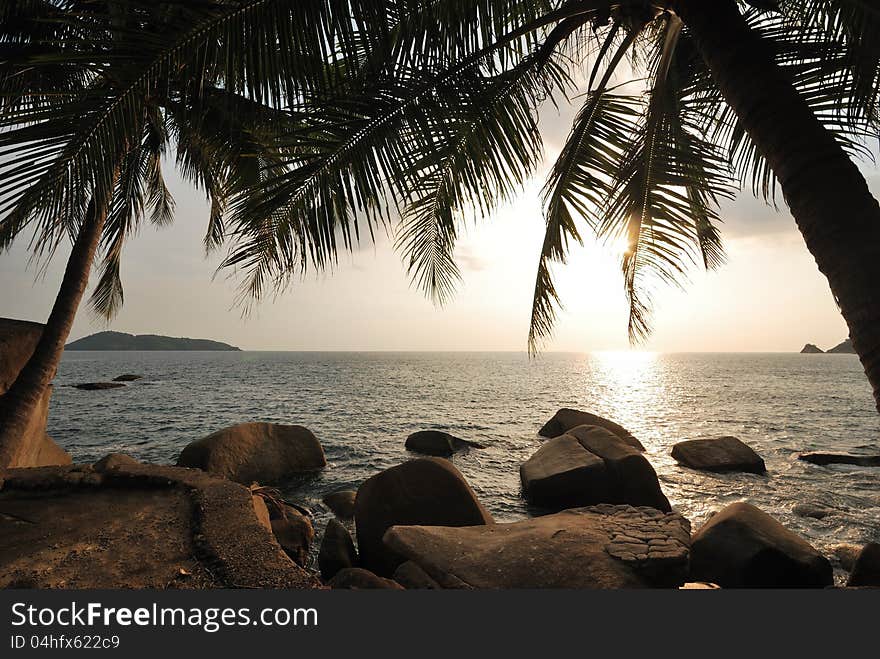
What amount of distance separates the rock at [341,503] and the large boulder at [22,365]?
4826 millimetres

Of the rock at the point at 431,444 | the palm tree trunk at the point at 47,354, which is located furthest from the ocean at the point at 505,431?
the palm tree trunk at the point at 47,354

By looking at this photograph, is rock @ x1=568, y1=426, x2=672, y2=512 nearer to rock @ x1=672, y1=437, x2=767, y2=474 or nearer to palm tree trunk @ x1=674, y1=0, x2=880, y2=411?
rock @ x1=672, y1=437, x2=767, y2=474

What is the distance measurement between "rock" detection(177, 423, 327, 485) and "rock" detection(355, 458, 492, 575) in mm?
4374

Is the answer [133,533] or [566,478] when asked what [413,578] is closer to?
[133,533]

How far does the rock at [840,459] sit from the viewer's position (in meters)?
13.3

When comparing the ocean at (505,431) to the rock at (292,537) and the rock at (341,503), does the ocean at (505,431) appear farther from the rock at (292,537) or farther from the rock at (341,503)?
the rock at (292,537)

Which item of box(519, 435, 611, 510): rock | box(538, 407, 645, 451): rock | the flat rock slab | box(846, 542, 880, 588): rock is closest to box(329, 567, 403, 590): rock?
the flat rock slab

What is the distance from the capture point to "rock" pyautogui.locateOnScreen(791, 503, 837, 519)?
353 inches

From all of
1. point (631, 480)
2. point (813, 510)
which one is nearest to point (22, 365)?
point (631, 480)

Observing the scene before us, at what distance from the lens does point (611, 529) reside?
19.5ft

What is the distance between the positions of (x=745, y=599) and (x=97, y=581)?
3923mm

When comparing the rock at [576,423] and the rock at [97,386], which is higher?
the rock at [576,423]

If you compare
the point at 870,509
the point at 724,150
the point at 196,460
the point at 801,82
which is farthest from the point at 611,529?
the point at 196,460

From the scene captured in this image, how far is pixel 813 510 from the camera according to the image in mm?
9133
